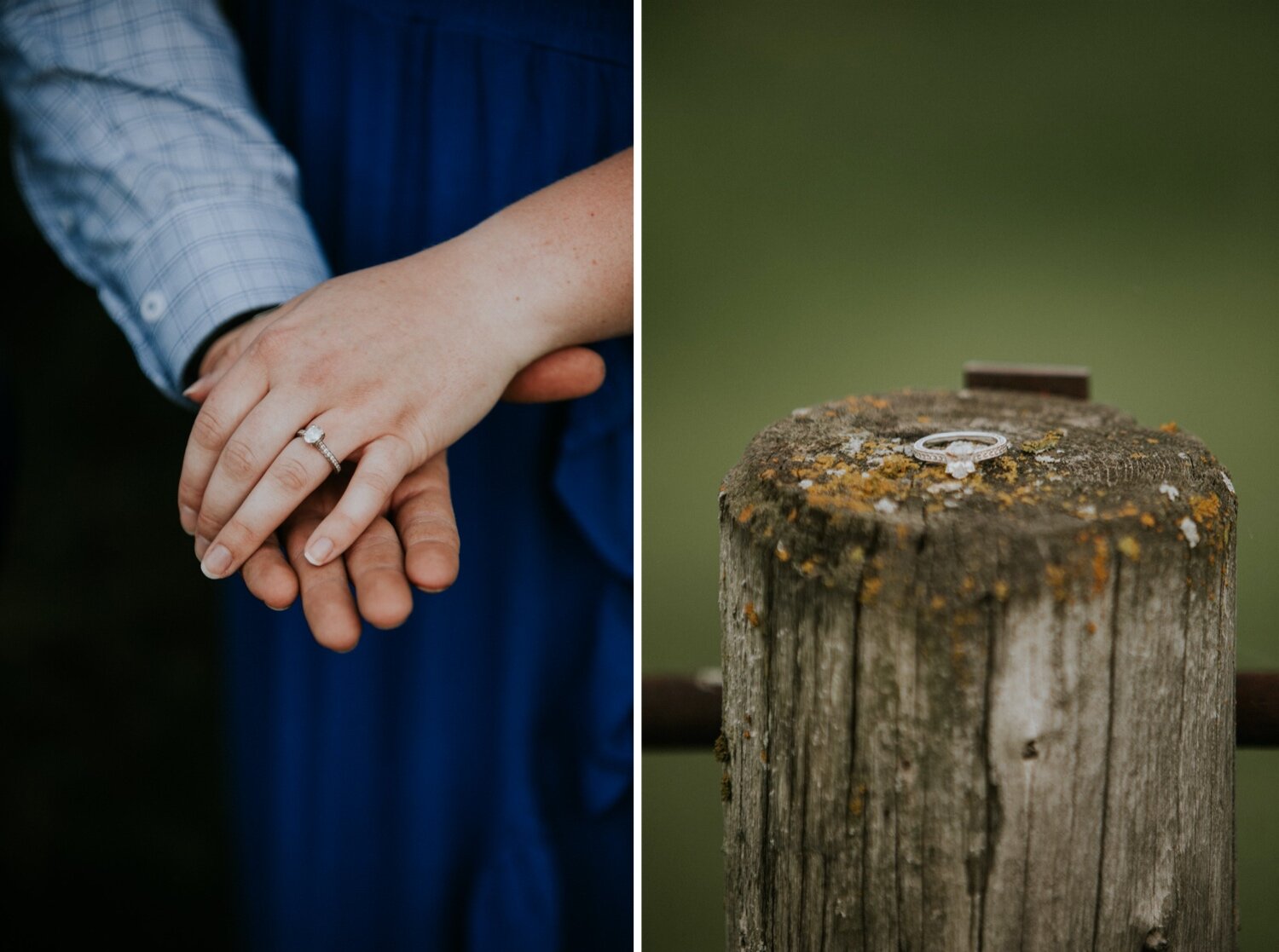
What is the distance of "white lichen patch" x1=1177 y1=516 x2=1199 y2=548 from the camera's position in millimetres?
553

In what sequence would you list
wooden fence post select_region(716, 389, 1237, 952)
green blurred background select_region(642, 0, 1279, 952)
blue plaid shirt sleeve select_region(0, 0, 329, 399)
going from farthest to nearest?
green blurred background select_region(642, 0, 1279, 952) → blue plaid shirt sleeve select_region(0, 0, 329, 399) → wooden fence post select_region(716, 389, 1237, 952)

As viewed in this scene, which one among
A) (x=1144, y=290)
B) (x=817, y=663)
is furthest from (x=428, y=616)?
(x=1144, y=290)

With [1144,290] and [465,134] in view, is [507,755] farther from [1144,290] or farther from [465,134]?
[1144,290]

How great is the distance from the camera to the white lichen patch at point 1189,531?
21.8 inches

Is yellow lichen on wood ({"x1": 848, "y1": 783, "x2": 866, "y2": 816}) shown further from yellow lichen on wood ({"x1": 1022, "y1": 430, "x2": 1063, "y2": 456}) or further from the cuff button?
the cuff button

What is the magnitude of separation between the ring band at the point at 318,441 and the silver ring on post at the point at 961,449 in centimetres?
44

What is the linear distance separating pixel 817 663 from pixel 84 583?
73 cm

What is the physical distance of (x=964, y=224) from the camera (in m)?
2.20

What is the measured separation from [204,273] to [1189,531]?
0.80 meters

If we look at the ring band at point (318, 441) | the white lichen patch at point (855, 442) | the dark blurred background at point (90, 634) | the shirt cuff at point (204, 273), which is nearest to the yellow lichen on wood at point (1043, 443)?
the white lichen patch at point (855, 442)

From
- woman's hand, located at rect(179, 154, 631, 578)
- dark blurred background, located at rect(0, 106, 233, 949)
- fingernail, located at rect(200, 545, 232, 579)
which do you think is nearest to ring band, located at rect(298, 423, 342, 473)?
woman's hand, located at rect(179, 154, 631, 578)

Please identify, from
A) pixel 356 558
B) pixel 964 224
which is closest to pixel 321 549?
pixel 356 558

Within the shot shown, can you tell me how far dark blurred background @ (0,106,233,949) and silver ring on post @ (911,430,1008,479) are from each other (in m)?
0.67

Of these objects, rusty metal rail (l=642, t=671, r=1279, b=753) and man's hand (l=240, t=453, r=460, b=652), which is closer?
man's hand (l=240, t=453, r=460, b=652)
